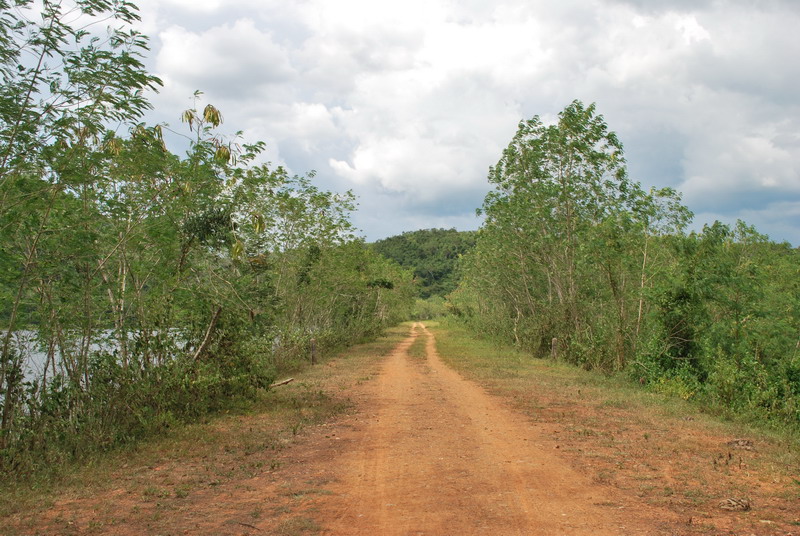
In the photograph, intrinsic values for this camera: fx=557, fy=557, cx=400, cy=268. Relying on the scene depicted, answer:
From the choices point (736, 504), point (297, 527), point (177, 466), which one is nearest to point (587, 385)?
point (736, 504)

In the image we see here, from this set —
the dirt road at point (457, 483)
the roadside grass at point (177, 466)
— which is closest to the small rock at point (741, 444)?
the dirt road at point (457, 483)

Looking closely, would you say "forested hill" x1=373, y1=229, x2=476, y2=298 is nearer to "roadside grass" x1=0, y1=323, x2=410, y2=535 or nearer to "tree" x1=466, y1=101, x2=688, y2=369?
"tree" x1=466, y1=101, x2=688, y2=369

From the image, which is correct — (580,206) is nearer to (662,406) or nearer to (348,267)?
(662,406)

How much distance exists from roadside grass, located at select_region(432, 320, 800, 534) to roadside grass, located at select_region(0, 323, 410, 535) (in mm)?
3580

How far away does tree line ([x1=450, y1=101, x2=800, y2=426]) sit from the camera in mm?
11789

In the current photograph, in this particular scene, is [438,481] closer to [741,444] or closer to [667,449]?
[667,449]

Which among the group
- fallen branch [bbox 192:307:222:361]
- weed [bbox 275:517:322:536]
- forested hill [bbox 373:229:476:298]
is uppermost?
forested hill [bbox 373:229:476:298]

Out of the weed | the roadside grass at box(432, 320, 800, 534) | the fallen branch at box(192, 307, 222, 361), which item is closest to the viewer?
the weed

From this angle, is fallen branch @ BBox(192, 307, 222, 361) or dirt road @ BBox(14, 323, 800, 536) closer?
dirt road @ BBox(14, 323, 800, 536)

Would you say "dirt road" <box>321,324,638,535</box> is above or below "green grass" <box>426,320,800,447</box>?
above

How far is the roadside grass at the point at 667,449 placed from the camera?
5.25m

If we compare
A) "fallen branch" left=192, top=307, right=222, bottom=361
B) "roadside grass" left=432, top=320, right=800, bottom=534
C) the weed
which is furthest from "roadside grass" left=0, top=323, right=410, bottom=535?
"roadside grass" left=432, top=320, right=800, bottom=534

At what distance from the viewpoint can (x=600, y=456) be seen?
693 cm

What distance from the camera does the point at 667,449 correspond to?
7227 millimetres
